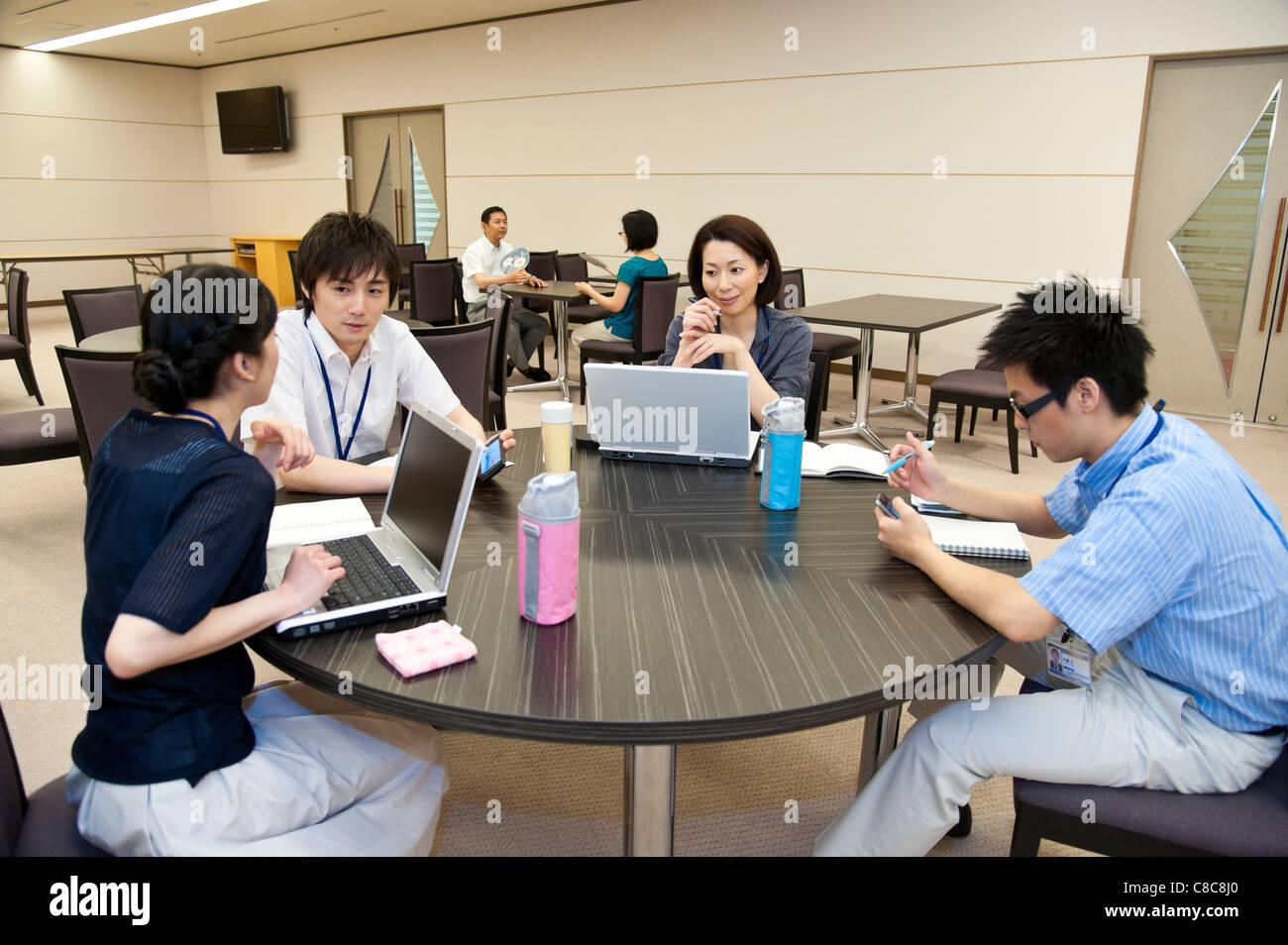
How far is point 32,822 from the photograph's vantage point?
1209mm

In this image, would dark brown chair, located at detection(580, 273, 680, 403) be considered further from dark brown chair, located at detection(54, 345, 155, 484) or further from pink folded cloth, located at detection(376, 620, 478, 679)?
pink folded cloth, located at detection(376, 620, 478, 679)

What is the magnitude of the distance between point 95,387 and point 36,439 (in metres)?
0.85

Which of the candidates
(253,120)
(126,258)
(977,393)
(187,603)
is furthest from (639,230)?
(253,120)

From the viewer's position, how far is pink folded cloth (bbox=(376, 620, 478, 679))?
3.78 feet

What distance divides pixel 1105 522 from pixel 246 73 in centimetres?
1262

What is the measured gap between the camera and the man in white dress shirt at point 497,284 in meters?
6.26

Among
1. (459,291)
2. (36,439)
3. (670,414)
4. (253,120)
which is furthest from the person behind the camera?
(253,120)

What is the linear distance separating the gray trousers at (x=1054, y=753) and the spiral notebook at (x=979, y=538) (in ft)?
0.84

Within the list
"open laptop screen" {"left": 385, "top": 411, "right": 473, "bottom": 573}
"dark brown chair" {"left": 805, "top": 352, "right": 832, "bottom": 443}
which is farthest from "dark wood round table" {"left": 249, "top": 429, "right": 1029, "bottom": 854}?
"dark brown chair" {"left": 805, "top": 352, "right": 832, "bottom": 443}

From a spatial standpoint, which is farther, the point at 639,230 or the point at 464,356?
the point at 639,230

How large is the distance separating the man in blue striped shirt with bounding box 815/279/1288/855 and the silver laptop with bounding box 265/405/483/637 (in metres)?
0.76

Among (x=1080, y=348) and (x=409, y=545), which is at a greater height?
(x=1080, y=348)

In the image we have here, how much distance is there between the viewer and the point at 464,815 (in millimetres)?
1996

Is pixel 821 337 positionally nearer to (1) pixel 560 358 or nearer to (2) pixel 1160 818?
(1) pixel 560 358
